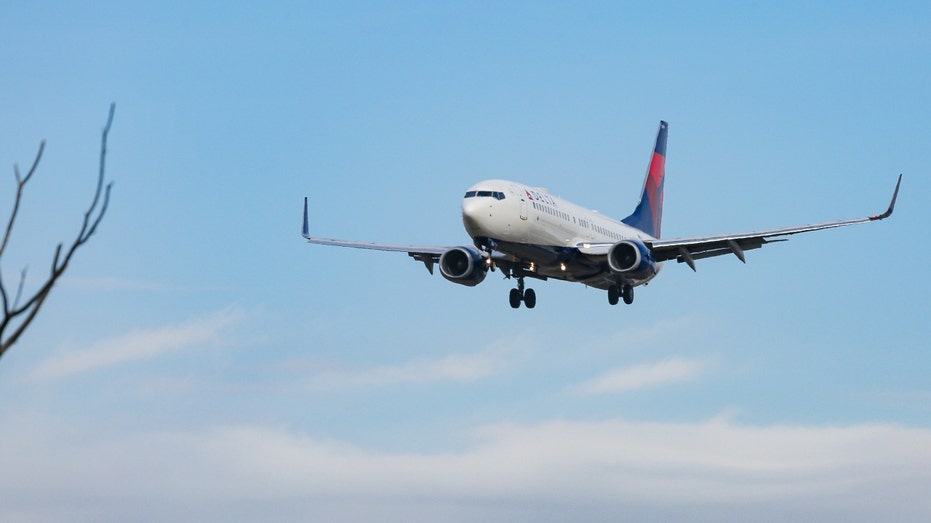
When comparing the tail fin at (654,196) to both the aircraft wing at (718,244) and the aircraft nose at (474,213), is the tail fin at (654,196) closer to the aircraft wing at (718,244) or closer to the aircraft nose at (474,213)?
the aircraft wing at (718,244)

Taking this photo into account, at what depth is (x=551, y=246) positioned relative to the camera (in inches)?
2084

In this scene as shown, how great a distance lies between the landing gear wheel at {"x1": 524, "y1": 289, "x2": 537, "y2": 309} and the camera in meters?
56.5

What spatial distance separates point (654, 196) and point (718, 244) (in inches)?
913

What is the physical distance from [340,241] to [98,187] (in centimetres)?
6004

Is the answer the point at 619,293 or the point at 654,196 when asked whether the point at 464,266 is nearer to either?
the point at 619,293

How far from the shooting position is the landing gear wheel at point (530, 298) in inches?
2224

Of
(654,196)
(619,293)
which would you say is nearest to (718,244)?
(619,293)

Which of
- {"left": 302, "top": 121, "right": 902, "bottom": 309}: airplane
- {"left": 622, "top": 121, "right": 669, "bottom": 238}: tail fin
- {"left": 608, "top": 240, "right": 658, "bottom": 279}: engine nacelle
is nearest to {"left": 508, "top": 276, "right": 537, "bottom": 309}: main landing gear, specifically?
{"left": 302, "top": 121, "right": 902, "bottom": 309}: airplane

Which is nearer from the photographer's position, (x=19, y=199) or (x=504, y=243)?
(x=19, y=199)

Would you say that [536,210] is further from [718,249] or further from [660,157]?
[660,157]

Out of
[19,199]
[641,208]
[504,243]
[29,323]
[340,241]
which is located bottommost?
[29,323]

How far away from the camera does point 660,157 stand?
83062mm

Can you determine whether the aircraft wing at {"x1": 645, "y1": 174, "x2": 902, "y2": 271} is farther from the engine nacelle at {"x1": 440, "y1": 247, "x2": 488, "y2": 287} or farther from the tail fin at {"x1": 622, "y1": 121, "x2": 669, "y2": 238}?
the tail fin at {"x1": 622, "y1": 121, "x2": 669, "y2": 238}

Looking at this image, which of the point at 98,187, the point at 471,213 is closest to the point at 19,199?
the point at 98,187
